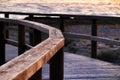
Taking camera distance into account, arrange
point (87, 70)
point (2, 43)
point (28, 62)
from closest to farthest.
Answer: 1. point (28, 62)
2. point (87, 70)
3. point (2, 43)

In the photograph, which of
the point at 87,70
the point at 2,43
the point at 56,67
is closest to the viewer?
the point at 56,67

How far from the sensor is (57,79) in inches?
A: 105

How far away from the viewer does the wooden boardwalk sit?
4529 mm

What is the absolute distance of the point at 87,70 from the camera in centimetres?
504

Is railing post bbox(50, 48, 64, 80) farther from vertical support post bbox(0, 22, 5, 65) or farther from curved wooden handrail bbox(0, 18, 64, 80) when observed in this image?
Result: vertical support post bbox(0, 22, 5, 65)

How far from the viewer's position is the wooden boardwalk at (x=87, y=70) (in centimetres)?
453

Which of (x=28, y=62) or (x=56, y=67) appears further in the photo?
(x=56, y=67)

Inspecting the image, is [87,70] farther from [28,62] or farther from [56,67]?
[28,62]

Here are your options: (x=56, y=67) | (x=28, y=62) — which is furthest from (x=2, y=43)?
(x=28, y=62)

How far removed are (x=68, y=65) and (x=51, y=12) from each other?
1803mm

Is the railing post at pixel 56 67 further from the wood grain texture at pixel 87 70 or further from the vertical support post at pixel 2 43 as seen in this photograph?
the vertical support post at pixel 2 43

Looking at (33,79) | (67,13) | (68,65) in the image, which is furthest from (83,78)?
(67,13)

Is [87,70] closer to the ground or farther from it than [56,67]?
closer to the ground

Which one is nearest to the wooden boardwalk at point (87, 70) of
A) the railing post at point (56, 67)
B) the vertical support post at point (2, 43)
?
the vertical support post at point (2, 43)
